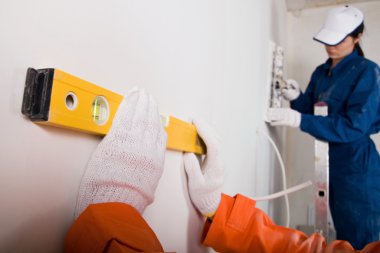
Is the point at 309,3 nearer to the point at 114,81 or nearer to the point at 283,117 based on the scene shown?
the point at 283,117

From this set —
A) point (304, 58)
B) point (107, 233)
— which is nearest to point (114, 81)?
point (107, 233)

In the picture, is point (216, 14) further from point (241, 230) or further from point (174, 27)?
point (241, 230)

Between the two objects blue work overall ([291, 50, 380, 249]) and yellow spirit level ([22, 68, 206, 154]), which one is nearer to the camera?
yellow spirit level ([22, 68, 206, 154])

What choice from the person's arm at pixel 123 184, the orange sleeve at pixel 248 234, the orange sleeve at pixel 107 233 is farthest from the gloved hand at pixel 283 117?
the orange sleeve at pixel 107 233

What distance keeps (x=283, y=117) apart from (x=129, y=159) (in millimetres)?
1109

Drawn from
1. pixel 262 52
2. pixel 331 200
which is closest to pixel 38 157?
pixel 262 52

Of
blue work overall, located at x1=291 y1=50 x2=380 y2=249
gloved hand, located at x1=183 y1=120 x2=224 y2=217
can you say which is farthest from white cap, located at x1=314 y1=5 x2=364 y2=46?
gloved hand, located at x1=183 y1=120 x2=224 y2=217

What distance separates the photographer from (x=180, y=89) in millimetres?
782

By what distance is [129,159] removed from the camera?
521 millimetres

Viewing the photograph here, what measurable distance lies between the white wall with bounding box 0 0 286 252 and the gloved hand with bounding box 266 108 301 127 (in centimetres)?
31

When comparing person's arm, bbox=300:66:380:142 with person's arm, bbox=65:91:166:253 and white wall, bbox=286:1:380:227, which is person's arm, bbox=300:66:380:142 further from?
person's arm, bbox=65:91:166:253

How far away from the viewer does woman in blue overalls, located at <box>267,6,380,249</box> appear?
144 centimetres

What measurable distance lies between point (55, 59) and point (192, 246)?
0.59 metres

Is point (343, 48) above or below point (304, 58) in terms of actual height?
below
